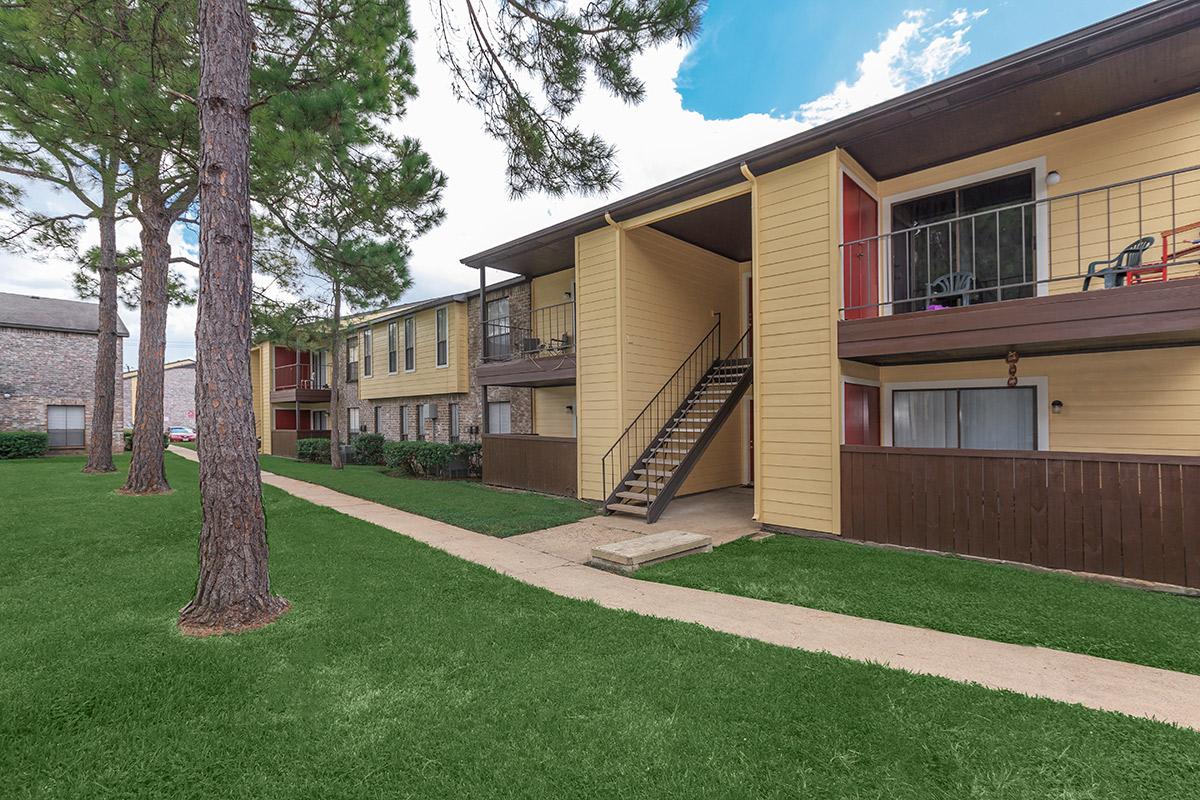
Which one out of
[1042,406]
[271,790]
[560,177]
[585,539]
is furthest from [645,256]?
[271,790]

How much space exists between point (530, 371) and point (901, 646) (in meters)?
9.03

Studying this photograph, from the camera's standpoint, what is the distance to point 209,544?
430 centimetres

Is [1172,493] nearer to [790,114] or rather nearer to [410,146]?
[410,146]

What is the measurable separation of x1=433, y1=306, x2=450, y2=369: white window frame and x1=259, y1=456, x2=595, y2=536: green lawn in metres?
4.18

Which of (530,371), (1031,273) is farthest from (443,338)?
(1031,273)

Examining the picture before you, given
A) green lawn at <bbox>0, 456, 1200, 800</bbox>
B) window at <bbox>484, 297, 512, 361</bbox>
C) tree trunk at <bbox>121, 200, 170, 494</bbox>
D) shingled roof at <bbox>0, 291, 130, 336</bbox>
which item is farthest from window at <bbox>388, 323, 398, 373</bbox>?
green lawn at <bbox>0, 456, 1200, 800</bbox>

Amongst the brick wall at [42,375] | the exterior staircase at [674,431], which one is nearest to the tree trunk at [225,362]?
the exterior staircase at [674,431]

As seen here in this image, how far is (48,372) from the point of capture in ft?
75.4

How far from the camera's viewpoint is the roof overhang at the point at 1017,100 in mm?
5328

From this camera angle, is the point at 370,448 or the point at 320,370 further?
the point at 320,370

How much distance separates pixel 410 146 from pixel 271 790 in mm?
A: 7809

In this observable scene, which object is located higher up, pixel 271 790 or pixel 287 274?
pixel 287 274

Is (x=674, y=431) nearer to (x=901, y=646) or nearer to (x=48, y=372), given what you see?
(x=901, y=646)

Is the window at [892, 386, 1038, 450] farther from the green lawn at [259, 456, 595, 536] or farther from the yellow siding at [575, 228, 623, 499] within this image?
the green lawn at [259, 456, 595, 536]
